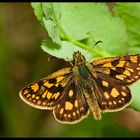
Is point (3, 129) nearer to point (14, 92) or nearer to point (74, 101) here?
point (14, 92)

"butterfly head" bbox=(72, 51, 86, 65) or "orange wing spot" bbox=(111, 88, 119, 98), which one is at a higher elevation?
"butterfly head" bbox=(72, 51, 86, 65)

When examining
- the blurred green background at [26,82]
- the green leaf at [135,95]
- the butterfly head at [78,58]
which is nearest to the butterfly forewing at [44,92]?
the butterfly head at [78,58]

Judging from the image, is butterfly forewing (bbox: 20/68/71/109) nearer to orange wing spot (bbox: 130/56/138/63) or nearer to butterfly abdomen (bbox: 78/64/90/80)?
butterfly abdomen (bbox: 78/64/90/80)

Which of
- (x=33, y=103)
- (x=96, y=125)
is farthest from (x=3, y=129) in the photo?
(x=33, y=103)

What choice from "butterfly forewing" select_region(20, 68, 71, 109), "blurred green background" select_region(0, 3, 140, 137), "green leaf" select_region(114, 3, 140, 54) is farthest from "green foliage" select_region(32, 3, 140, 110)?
"blurred green background" select_region(0, 3, 140, 137)

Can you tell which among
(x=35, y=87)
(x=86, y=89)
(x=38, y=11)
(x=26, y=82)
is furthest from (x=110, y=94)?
(x=26, y=82)

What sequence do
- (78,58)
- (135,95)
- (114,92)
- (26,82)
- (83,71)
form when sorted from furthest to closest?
(26,82)
(83,71)
(78,58)
(114,92)
(135,95)

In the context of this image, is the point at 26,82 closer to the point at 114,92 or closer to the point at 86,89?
the point at 86,89
